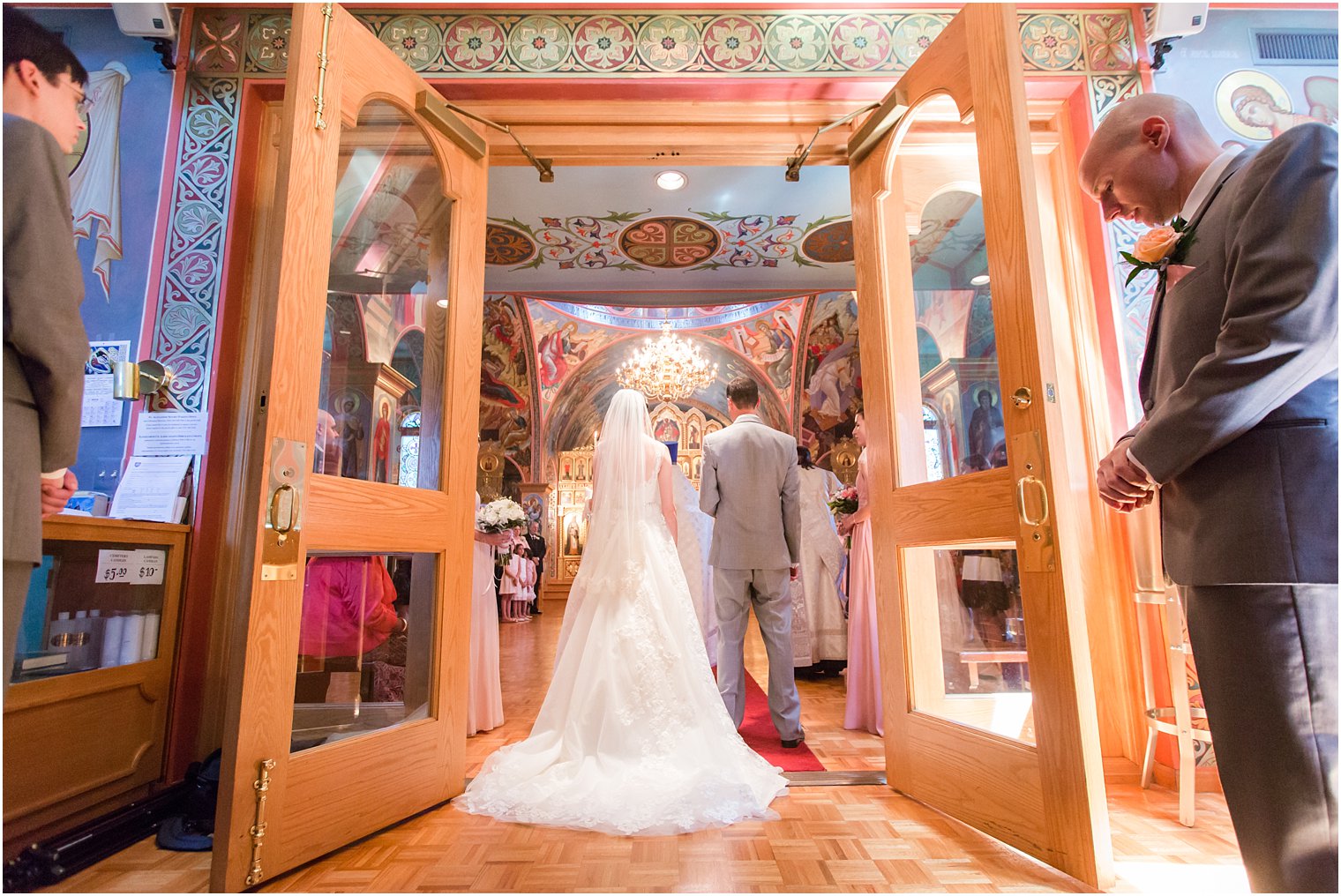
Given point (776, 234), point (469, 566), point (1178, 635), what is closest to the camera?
point (1178, 635)

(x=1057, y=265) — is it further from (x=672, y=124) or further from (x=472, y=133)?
(x=472, y=133)

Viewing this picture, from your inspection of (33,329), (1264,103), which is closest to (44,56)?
(33,329)

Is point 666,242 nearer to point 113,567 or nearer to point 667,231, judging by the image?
point 667,231

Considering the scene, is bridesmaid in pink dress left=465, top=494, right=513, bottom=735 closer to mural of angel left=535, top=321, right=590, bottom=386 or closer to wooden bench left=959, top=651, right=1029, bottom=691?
wooden bench left=959, top=651, right=1029, bottom=691

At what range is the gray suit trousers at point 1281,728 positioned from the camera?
1043mm

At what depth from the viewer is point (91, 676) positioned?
7.36ft

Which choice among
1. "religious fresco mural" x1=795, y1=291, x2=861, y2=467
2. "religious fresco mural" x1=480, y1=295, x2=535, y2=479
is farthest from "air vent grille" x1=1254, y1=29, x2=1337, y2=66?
"religious fresco mural" x1=480, y1=295, x2=535, y2=479

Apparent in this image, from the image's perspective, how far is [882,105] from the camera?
273cm

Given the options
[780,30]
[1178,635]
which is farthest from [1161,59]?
[1178,635]

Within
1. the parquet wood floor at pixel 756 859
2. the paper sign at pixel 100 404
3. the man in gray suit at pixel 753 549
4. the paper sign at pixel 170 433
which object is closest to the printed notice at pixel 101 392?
the paper sign at pixel 100 404

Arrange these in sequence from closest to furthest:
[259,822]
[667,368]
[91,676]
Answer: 1. [259,822]
2. [91,676]
3. [667,368]

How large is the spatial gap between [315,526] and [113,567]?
1.13m

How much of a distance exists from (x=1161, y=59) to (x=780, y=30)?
187cm

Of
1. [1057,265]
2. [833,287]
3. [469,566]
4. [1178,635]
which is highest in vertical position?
[833,287]
